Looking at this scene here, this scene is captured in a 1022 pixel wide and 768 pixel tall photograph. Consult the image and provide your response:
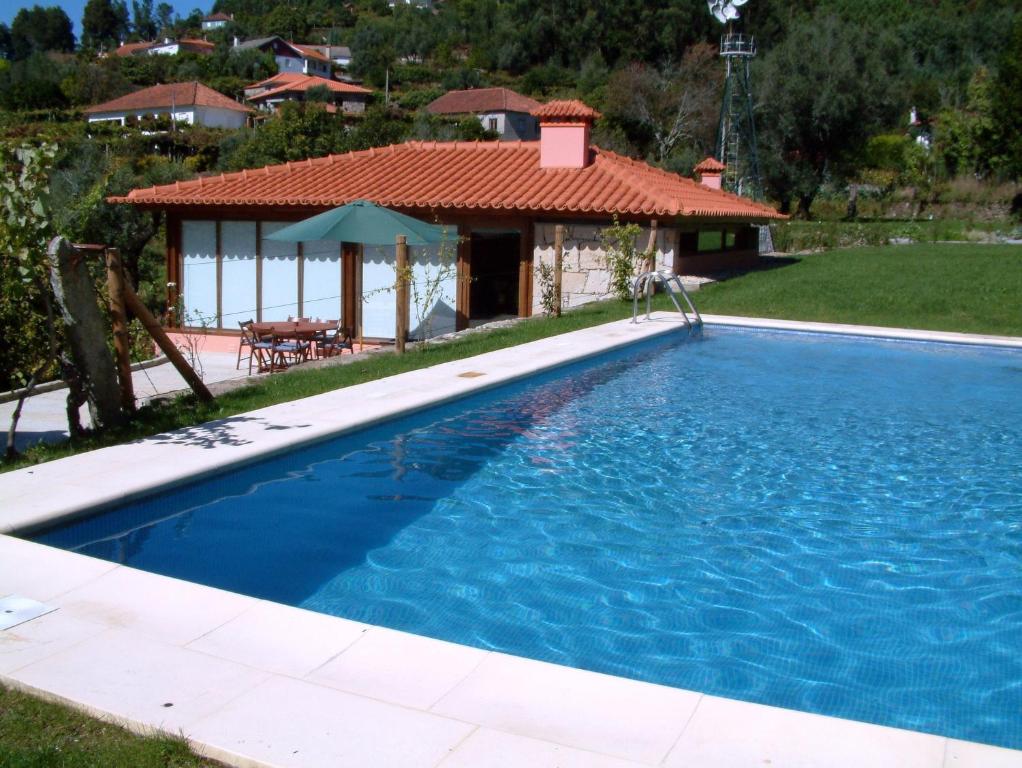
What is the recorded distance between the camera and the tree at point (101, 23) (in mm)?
155000

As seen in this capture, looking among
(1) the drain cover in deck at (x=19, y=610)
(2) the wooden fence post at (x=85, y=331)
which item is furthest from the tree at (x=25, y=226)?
(1) the drain cover in deck at (x=19, y=610)

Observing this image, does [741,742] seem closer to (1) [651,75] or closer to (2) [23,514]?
(2) [23,514]

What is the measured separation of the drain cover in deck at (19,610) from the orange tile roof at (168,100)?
74.9m

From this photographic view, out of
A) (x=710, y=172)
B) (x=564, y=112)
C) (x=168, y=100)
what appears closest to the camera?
(x=564, y=112)

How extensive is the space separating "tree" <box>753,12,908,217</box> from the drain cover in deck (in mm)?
47109

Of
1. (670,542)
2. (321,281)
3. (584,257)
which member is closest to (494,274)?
(584,257)

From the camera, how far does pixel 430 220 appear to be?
67.1 feet

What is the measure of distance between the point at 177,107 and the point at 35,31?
88.8 metres

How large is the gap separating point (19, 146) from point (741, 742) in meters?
7.30

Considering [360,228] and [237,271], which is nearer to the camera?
[360,228]

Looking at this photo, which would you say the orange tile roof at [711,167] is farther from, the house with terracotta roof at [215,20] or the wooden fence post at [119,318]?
the house with terracotta roof at [215,20]

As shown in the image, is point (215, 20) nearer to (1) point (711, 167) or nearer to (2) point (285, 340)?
(1) point (711, 167)

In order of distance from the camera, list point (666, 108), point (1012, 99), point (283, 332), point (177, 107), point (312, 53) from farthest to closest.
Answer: point (312, 53) → point (177, 107) → point (666, 108) → point (1012, 99) → point (283, 332)

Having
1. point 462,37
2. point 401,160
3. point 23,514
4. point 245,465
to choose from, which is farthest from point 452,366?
point 462,37
